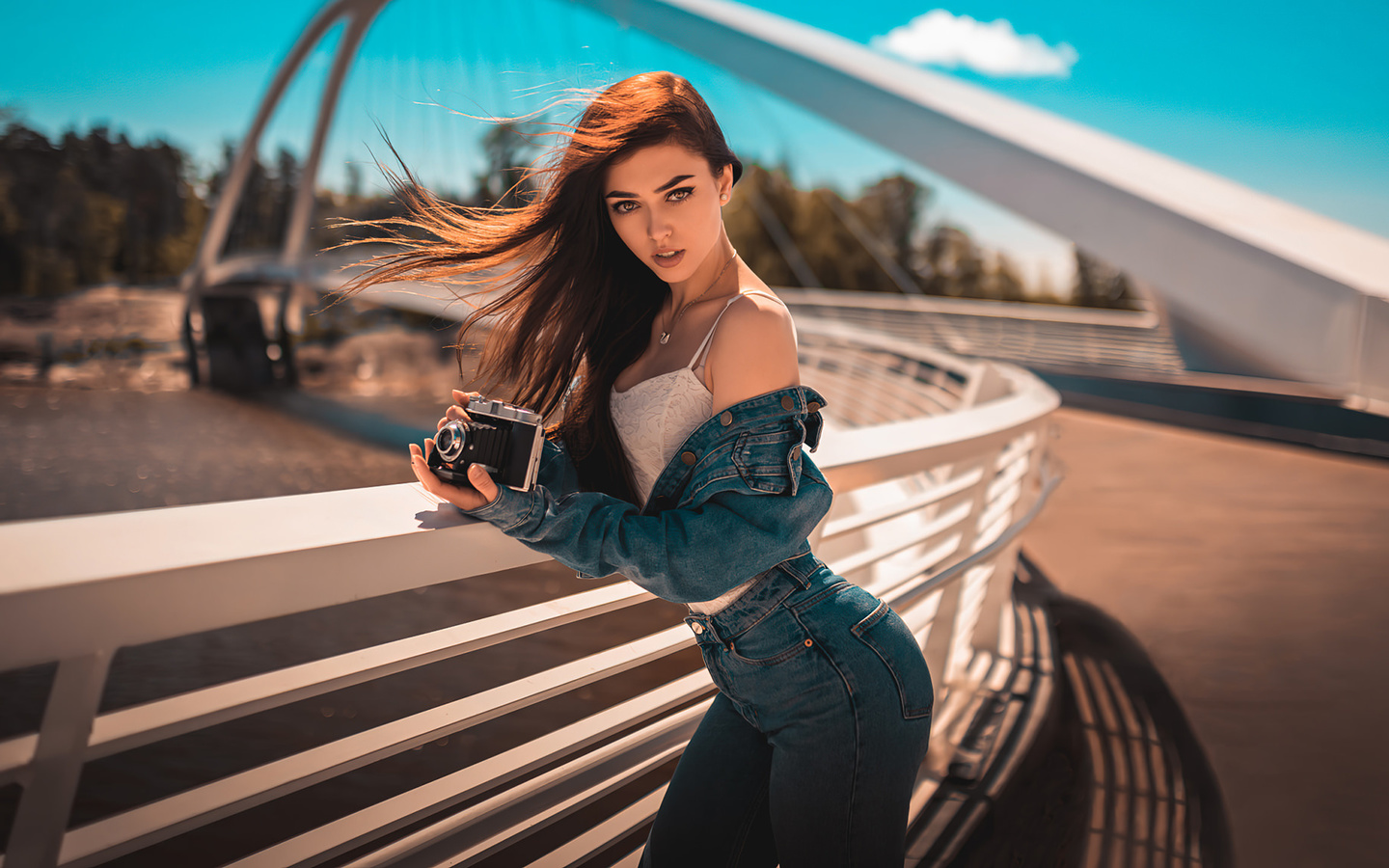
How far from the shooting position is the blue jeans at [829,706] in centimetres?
127

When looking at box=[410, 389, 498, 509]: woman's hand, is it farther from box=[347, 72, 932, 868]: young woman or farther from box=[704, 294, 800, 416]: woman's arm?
box=[704, 294, 800, 416]: woman's arm

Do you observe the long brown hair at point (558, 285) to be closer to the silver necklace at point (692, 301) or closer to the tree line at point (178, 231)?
the silver necklace at point (692, 301)

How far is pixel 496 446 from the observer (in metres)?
1.16

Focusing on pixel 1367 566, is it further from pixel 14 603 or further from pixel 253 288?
pixel 253 288

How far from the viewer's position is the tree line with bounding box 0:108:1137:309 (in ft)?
131

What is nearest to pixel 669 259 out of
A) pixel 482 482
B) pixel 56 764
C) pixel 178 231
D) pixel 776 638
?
pixel 482 482

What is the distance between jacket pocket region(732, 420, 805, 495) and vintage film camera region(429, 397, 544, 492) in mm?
269

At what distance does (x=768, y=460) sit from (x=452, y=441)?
16.2 inches

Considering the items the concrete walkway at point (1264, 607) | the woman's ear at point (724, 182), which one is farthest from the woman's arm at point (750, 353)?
the concrete walkway at point (1264, 607)

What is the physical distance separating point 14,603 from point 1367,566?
5.82 metres

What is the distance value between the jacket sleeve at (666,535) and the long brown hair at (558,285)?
0.25m

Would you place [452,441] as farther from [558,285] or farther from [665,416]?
[558,285]

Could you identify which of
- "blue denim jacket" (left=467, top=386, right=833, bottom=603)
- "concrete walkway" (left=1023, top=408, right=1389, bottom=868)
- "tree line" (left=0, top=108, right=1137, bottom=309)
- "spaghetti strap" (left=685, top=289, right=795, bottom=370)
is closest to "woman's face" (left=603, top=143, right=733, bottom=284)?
"spaghetti strap" (left=685, top=289, right=795, bottom=370)

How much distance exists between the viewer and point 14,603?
78 centimetres
